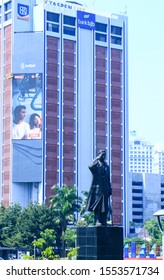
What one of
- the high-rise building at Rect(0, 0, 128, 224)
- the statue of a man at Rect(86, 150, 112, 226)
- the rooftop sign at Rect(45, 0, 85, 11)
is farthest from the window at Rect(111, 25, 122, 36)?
the statue of a man at Rect(86, 150, 112, 226)

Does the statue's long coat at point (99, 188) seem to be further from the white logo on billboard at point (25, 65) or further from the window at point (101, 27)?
the window at point (101, 27)

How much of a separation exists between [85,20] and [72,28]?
3.25 metres

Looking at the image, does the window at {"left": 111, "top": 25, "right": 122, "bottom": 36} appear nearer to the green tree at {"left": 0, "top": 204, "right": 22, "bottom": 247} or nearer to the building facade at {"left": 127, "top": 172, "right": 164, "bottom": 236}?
the building facade at {"left": 127, "top": 172, "right": 164, "bottom": 236}

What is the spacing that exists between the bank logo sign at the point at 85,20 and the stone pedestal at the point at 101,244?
104007 millimetres

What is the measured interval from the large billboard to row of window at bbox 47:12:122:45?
1122 centimetres

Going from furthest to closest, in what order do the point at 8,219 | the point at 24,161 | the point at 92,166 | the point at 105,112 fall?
the point at 105,112 < the point at 24,161 < the point at 8,219 < the point at 92,166

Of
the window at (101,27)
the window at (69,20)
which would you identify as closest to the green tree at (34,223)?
the window at (69,20)

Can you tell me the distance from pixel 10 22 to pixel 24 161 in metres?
28.1

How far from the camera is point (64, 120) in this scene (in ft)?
427

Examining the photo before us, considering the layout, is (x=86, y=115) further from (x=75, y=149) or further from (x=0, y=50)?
(x=0, y=50)

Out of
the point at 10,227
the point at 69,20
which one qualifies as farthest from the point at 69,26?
the point at 10,227

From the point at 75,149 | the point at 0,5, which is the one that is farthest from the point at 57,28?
the point at 75,149

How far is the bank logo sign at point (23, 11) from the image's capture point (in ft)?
433

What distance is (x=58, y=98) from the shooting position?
13000 centimetres
